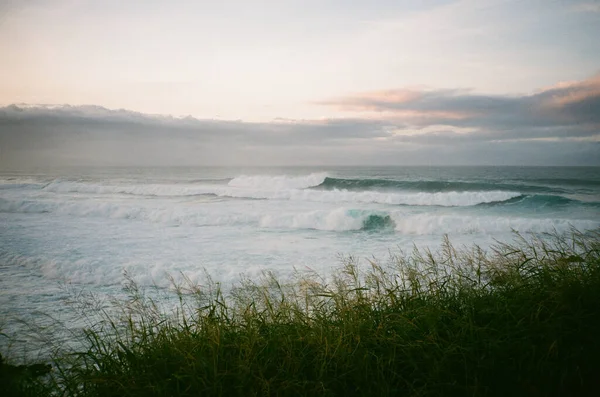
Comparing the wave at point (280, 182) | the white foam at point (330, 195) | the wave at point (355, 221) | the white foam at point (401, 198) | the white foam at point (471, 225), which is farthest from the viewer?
the wave at point (280, 182)

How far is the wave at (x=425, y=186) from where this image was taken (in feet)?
94.0

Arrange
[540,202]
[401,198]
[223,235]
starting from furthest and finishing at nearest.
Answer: [401,198] → [540,202] → [223,235]

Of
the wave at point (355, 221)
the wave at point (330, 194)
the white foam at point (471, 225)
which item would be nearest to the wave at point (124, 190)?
the wave at point (330, 194)

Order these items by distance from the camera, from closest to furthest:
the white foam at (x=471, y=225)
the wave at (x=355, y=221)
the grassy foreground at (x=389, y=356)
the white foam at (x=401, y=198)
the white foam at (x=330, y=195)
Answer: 1. the grassy foreground at (x=389, y=356)
2. the white foam at (x=471, y=225)
3. the wave at (x=355, y=221)
4. the white foam at (x=401, y=198)
5. the white foam at (x=330, y=195)

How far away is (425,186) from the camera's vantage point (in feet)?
101

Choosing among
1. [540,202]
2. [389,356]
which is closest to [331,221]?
[389,356]

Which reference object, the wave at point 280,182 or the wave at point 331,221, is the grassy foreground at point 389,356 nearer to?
the wave at point 331,221

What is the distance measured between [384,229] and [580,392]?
12.6 meters

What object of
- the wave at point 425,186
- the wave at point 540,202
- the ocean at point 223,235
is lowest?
the ocean at point 223,235

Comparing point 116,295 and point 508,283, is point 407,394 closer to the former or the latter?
point 508,283

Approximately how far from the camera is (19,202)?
59.4 ft

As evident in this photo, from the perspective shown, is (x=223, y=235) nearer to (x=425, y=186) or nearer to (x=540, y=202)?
(x=540, y=202)

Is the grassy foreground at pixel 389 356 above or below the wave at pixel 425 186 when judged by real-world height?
below

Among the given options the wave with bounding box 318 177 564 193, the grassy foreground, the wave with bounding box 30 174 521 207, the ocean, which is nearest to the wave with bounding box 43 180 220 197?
the wave with bounding box 30 174 521 207
